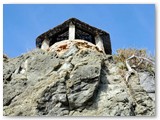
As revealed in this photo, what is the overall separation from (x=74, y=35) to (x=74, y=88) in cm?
179

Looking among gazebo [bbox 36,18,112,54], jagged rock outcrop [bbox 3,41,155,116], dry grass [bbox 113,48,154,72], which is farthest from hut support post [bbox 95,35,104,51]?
jagged rock outcrop [bbox 3,41,155,116]

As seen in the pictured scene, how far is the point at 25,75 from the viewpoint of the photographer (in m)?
6.25

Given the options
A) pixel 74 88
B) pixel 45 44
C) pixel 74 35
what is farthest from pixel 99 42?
pixel 74 88

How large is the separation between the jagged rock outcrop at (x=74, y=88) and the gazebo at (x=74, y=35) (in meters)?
0.92

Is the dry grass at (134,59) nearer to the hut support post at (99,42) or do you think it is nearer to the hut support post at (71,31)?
the hut support post at (99,42)

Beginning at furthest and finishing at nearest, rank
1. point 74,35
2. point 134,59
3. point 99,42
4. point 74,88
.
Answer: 1. point 99,42
2. point 74,35
3. point 134,59
4. point 74,88

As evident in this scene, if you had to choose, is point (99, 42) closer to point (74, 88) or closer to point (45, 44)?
point (45, 44)

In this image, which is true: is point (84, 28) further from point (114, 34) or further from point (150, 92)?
point (150, 92)

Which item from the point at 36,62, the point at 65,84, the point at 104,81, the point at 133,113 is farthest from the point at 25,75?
the point at 133,113

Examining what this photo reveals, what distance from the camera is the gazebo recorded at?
739 cm

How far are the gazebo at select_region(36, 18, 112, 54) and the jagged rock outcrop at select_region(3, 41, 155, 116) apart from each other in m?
0.92

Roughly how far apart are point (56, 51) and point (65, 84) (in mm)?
1087

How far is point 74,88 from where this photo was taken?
5.84m

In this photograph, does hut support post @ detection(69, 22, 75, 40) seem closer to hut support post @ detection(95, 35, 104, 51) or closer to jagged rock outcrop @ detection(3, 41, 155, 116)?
hut support post @ detection(95, 35, 104, 51)
